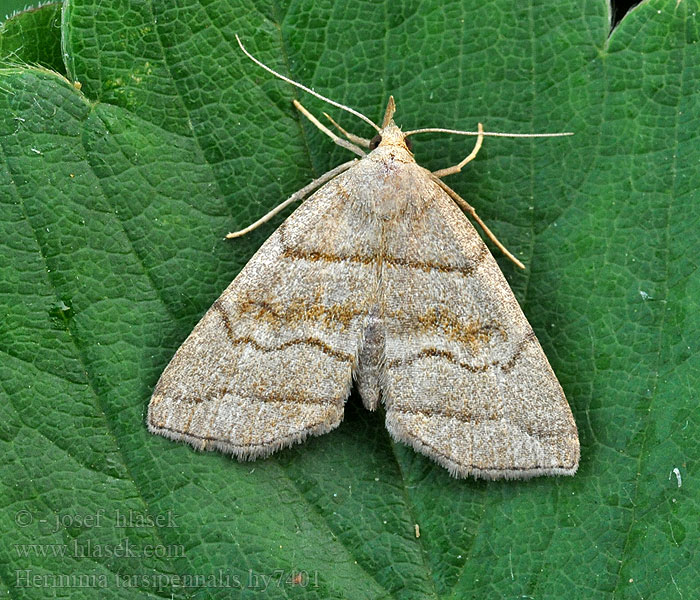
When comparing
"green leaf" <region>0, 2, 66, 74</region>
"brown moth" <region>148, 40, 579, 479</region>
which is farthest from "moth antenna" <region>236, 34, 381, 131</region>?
"green leaf" <region>0, 2, 66, 74</region>

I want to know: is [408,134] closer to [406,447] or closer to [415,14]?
[415,14]

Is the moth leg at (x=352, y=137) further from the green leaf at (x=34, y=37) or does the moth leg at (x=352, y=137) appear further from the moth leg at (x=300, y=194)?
the green leaf at (x=34, y=37)

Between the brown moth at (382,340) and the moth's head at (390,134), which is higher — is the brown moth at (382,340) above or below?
below

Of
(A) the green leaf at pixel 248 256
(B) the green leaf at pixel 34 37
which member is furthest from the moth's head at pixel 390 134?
(B) the green leaf at pixel 34 37

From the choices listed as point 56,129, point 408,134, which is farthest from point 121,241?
point 408,134

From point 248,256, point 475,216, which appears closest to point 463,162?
point 475,216

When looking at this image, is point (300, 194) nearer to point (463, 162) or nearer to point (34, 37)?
point (463, 162)

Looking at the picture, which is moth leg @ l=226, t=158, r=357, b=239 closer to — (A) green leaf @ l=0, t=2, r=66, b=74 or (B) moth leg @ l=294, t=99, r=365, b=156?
(B) moth leg @ l=294, t=99, r=365, b=156
